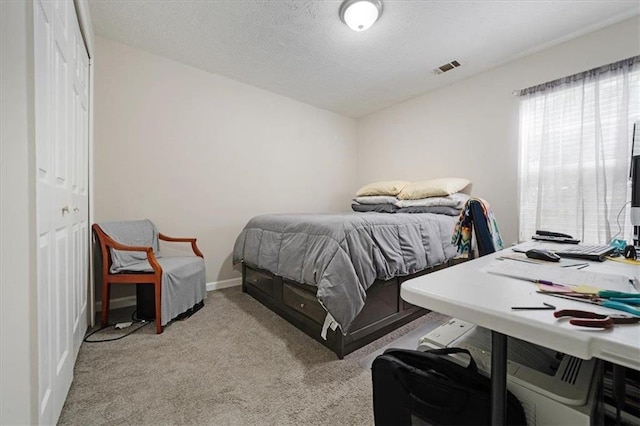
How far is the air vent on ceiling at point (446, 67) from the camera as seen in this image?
8.80ft

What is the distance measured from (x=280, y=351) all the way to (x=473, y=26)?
291cm

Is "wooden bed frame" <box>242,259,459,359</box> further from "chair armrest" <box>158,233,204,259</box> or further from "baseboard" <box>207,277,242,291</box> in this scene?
"baseboard" <box>207,277,242,291</box>

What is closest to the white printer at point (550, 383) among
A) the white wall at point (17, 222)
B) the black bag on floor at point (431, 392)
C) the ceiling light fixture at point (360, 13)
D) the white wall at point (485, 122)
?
the black bag on floor at point (431, 392)

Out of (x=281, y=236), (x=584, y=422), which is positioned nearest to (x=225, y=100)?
(x=281, y=236)

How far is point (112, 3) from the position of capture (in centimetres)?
194

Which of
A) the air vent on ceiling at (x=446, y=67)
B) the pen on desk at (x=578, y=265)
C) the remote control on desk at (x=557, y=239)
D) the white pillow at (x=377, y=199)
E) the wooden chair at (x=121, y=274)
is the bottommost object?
the wooden chair at (x=121, y=274)

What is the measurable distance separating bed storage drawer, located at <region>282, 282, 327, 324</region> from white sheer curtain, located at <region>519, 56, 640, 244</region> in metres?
2.18

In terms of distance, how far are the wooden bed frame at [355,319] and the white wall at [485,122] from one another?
162cm

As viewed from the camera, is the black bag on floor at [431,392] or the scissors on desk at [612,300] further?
the black bag on floor at [431,392]

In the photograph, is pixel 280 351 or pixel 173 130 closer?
pixel 280 351

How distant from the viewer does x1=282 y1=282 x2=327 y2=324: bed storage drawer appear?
181cm

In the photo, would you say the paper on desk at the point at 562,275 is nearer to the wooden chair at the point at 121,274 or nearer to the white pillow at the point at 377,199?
the wooden chair at the point at 121,274

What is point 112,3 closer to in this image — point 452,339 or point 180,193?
point 180,193

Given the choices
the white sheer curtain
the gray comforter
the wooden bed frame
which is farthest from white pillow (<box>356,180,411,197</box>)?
the wooden bed frame
